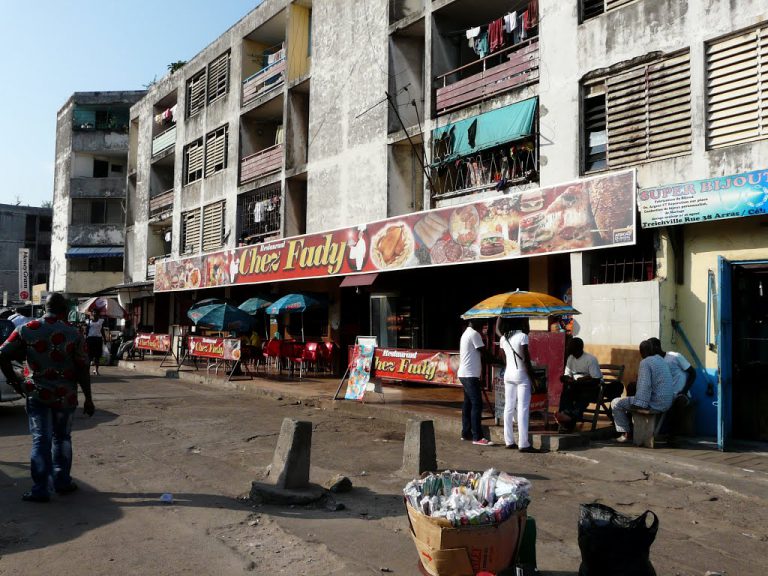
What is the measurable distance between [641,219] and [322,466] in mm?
6156

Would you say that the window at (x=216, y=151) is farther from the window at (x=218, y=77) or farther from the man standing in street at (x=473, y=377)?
the man standing in street at (x=473, y=377)

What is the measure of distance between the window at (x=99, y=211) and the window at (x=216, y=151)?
1554 cm

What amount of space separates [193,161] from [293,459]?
22.5 metres

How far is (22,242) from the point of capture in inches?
1855

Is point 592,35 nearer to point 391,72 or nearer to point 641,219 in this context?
point 641,219

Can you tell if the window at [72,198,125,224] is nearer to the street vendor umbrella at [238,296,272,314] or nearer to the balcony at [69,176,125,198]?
the balcony at [69,176,125,198]

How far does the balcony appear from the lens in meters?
37.9

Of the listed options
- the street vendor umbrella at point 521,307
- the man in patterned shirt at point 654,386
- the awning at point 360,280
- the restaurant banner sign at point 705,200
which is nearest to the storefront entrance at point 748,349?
the restaurant banner sign at point 705,200

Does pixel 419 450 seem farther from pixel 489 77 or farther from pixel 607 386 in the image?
pixel 489 77

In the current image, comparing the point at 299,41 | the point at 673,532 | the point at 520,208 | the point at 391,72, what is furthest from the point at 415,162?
the point at 673,532

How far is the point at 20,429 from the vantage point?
32.5ft

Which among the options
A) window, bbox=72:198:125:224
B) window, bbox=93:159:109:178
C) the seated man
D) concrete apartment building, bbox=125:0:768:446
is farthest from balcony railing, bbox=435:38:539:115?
window, bbox=93:159:109:178

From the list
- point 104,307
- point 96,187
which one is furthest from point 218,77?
point 96,187

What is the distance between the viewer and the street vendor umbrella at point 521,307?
31.3 ft
